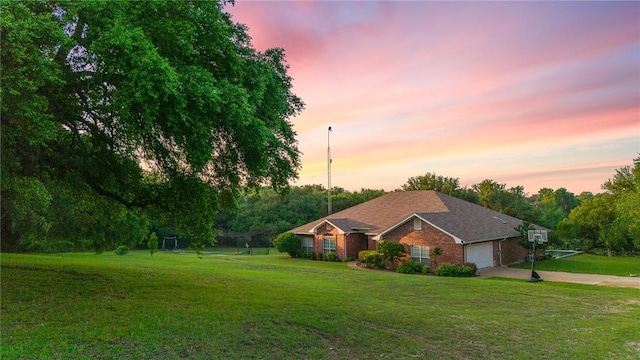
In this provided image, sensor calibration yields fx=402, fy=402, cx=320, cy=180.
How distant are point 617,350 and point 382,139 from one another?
64.2 feet

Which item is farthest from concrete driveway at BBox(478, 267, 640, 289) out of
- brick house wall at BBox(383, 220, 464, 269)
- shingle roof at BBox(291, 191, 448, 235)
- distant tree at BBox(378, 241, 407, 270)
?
shingle roof at BBox(291, 191, 448, 235)

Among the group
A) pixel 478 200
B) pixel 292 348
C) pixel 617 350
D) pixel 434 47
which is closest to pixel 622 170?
pixel 478 200

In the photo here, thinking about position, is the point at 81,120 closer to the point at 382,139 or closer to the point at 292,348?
the point at 292,348

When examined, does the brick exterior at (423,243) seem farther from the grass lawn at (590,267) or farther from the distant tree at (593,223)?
the distant tree at (593,223)

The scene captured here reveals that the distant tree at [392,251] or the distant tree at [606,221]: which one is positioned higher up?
the distant tree at [606,221]

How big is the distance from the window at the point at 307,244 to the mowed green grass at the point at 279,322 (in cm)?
2193

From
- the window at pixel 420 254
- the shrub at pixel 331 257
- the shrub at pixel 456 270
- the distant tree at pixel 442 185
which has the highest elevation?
the distant tree at pixel 442 185

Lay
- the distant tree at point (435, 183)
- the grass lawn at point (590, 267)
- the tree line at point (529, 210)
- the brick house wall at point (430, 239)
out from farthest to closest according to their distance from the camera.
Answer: the distant tree at point (435, 183) → the tree line at point (529, 210) → the grass lawn at point (590, 267) → the brick house wall at point (430, 239)

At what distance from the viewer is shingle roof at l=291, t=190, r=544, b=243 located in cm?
2956

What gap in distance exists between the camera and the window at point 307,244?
3812 cm

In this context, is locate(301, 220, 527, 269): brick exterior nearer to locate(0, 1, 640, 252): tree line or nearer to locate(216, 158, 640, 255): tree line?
locate(216, 158, 640, 255): tree line

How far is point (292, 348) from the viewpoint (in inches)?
334

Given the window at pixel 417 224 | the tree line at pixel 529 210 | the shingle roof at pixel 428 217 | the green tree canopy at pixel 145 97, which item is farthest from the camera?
the tree line at pixel 529 210

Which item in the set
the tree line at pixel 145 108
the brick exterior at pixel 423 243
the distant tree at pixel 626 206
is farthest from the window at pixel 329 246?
the tree line at pixel 145 108
